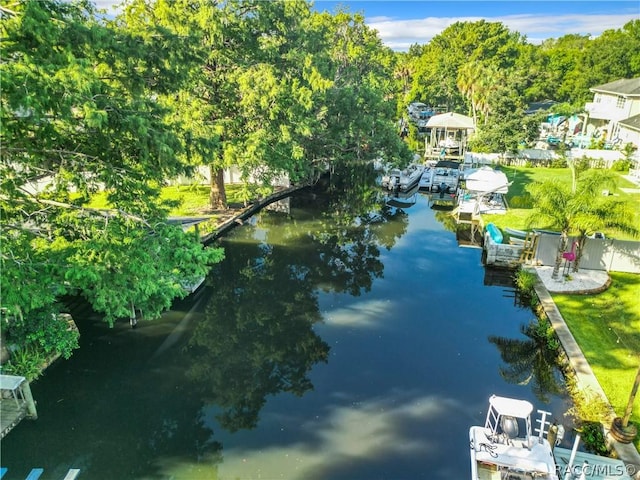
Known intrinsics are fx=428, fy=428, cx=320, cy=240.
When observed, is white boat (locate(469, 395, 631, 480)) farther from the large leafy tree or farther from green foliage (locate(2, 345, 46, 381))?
green foliage (locate(2, 345, 46, 381))

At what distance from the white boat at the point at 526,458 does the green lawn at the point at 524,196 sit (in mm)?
9510

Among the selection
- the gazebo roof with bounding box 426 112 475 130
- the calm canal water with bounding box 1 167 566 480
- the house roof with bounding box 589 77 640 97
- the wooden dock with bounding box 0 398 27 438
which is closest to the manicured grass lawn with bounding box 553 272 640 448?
the calm canal water with bounding box 1 167 566 480

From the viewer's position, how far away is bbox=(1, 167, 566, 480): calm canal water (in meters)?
9.04

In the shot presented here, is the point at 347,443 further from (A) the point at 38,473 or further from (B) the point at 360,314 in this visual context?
(A) the point at 38,473

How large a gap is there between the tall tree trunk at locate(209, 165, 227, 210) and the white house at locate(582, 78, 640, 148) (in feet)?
108

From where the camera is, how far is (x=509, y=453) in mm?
8031

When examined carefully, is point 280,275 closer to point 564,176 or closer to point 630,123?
point 564,176

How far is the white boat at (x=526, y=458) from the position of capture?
25.7 feet

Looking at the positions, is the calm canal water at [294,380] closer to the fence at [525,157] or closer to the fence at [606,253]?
the fence at [606,253]

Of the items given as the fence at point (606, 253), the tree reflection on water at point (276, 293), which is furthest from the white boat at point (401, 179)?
the fence at point (606, 253)

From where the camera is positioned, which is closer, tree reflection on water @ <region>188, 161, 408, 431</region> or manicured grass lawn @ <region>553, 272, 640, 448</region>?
manicured grass lawn @ <region>553, 272, 640, 448</region>

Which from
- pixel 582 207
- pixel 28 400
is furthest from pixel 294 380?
pixel 582 207

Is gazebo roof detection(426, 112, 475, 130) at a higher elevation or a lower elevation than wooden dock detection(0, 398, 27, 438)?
higher

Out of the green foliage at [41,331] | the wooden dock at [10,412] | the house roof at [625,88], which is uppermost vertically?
the house roof at [625,88]
